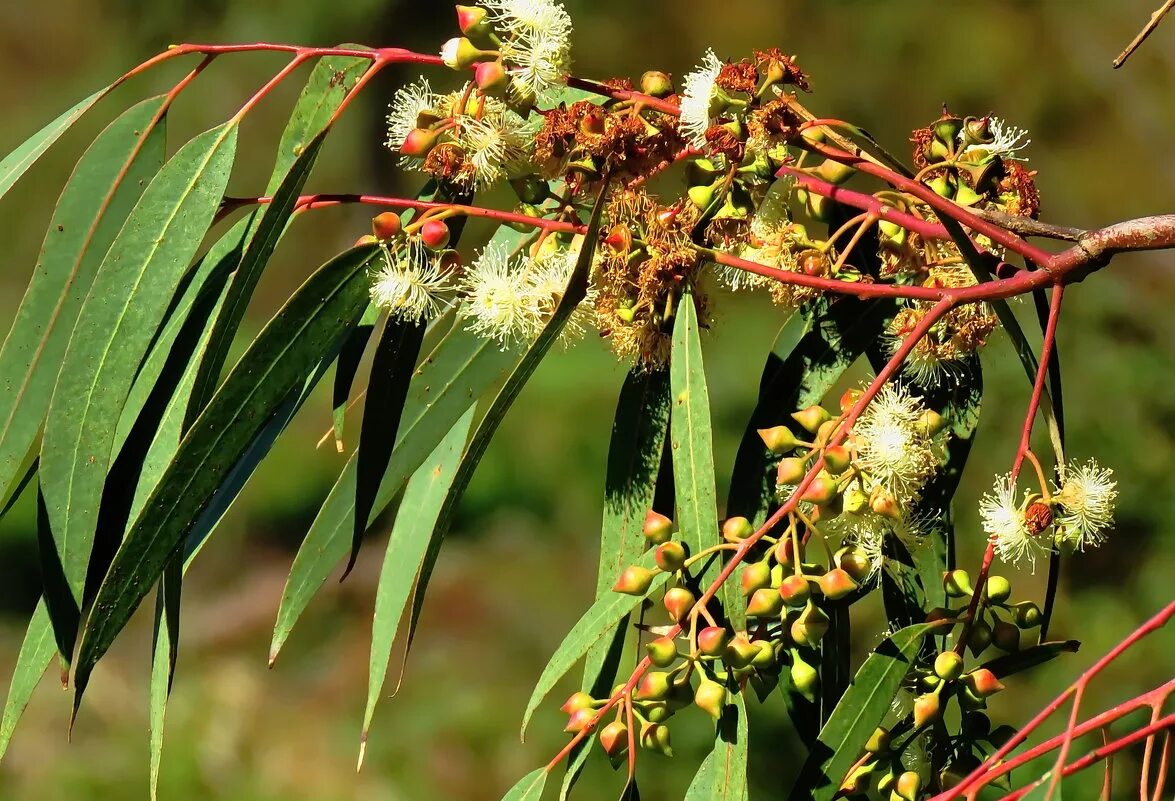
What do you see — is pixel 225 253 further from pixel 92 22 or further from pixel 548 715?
pixel 92 22

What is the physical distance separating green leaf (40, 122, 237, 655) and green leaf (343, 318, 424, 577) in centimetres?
14

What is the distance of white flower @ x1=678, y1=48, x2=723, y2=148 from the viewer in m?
0.70

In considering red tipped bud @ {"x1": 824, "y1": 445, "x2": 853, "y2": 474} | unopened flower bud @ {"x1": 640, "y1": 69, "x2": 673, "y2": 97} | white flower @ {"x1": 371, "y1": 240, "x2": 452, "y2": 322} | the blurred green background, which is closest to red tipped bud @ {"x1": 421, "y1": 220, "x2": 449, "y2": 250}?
white flower @ {"x1": 371, "y1": 240, "x2": 452, "y2": 322}

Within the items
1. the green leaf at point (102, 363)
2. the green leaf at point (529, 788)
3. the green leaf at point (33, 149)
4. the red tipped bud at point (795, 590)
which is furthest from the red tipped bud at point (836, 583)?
the green leaf at point (33, 149)

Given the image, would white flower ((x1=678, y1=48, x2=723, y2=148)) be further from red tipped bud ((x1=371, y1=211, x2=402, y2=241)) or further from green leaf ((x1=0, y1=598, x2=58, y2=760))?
green leaf ((x1=0, y1=598, x2=58, y2=760))

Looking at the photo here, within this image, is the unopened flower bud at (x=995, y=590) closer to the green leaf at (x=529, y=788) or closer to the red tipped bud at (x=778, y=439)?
the red tipped bud at (x=778, y=439)

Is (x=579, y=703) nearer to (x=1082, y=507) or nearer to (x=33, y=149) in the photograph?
(x=1082, y=507)

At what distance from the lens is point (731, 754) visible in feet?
2.25

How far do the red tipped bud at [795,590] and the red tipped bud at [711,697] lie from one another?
6cm

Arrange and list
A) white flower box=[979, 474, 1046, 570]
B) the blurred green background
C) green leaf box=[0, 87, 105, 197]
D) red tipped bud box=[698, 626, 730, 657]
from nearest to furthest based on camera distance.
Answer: red tipped bud box=[698, 626, 730, 657] < white flower box=[979, 474, 1046, 570] < green leaf box=[0, 87, 105, 197] < the blurred green background

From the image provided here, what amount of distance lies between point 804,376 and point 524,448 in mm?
2160

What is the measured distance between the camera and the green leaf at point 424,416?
0.82 meters

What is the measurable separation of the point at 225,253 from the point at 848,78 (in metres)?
2.48

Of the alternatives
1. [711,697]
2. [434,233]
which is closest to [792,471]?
[711,697]
